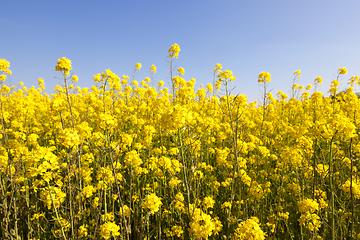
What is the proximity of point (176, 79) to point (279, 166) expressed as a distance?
9.29ft

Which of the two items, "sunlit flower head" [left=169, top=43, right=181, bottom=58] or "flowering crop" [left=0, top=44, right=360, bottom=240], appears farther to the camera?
"sunlit flower head" [left=169, top=43, right=181, bottom=58]

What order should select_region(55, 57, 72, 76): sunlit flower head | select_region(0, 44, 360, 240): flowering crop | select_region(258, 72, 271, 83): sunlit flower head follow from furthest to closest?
select_region(258, 72, 271, 83): sunlit flower head → select_region(55, 57, 72, 76): sunlit flower head → select_region(0, 44, 360, 240): flowering crop

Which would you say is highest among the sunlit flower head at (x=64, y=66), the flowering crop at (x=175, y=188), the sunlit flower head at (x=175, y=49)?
the sunlit flower head at (x=175, y=49)

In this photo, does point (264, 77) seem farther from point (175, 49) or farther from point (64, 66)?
point (64, 66)

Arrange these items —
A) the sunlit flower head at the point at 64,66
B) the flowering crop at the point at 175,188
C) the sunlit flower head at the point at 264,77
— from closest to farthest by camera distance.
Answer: the flowering crop at the point at 175,188, the sunlit flower head at the point at 64,66, the sunlit flower head at the point at 264,77

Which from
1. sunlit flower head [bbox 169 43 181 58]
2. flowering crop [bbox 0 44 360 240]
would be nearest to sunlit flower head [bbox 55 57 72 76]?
flowering crop [bbox 0 44 360 240]

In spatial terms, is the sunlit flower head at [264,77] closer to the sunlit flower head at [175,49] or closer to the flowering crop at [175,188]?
the flowering crop at [175,188]

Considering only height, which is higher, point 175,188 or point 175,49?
point 175,49

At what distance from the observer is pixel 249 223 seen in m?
1.80

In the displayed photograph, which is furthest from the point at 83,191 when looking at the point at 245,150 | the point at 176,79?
the point at 176,79

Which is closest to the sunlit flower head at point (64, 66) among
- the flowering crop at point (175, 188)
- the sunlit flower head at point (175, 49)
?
the flowering crop at point (175, 188)

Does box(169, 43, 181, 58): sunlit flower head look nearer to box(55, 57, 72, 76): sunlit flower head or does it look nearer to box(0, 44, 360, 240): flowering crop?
box(0, 44, 360, 240): flowering crop

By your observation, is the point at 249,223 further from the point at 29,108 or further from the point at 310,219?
the point at 29,108

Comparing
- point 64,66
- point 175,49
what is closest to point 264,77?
point 175,49
